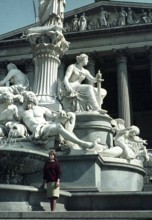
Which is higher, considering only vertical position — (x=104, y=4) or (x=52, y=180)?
(x=104, y=4)

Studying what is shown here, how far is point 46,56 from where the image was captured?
13.6m

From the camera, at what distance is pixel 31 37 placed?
13.9 meters

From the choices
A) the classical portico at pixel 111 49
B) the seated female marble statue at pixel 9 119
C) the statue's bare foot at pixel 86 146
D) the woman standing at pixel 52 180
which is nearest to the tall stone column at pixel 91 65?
the classical portico at pixel 111 49

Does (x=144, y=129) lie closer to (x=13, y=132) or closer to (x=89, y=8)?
(x=89, y=8)

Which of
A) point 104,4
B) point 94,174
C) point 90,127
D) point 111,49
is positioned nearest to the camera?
point 94,174

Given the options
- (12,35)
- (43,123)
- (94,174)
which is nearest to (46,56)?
(43,123)

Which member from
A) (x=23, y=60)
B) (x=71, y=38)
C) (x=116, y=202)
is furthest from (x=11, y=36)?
(x=116, y=202)

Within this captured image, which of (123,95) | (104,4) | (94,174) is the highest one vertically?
(104,4)

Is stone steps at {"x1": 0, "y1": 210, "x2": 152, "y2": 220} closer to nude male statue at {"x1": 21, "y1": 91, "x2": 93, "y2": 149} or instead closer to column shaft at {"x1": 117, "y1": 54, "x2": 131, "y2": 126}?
nude male statue at {"x1": 21, "y1": 91, "x2": 93, "y2": 149}

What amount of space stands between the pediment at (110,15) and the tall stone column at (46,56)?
3526cm

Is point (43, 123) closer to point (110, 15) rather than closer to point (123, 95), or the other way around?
point (123, 95)

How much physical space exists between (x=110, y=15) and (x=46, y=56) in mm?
38723

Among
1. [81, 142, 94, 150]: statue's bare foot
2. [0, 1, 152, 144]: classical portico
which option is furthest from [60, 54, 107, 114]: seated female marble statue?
[0, 1, 152, 144]: classical portico

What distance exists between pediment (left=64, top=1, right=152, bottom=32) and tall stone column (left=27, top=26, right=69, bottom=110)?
3526cm
